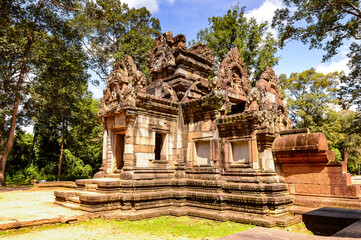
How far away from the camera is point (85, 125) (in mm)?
24828

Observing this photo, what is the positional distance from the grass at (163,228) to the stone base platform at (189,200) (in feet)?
1.01

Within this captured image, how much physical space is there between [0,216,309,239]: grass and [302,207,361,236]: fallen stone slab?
30.3 inches

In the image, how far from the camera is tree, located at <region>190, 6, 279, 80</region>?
23.2 meters

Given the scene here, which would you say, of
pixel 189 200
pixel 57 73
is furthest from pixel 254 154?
pixel 57 73

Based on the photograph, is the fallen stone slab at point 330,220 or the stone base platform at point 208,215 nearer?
the fallen stone slab at point 330,220

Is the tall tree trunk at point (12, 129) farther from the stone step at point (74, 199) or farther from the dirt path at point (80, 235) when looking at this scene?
the dirt path at point (80, 235)

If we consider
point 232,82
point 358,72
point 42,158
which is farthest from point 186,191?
point 42,158

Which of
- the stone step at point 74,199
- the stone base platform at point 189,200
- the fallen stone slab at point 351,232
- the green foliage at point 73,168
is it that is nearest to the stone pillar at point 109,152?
the stone base platform at point 189,200

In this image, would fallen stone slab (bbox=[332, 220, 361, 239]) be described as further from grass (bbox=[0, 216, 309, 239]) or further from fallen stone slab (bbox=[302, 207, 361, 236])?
grass (bbox=[0, 216, 309, 239])

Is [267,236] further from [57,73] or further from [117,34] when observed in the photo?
[117,34]

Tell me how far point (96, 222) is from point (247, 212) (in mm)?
4332

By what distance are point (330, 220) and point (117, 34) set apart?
1070 inches

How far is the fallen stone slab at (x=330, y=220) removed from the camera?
5.20 m

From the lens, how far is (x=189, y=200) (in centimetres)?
912
